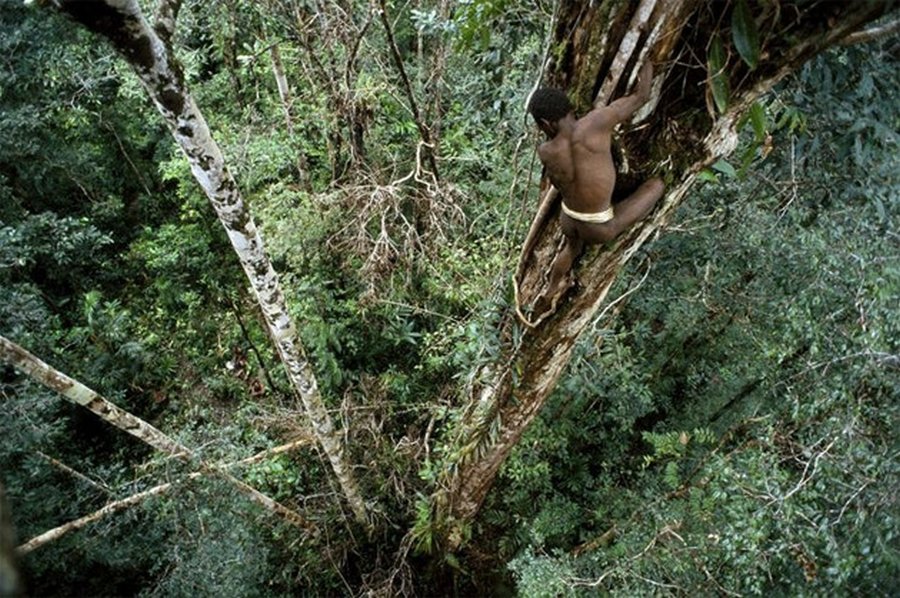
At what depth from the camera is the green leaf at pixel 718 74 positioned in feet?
7.31

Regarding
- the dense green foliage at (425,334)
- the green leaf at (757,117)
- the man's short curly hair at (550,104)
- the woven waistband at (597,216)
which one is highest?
the man's short curly hair at (550,104)

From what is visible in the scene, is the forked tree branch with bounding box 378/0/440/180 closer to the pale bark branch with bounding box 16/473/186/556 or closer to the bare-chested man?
the bare-chested man

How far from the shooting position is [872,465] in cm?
306

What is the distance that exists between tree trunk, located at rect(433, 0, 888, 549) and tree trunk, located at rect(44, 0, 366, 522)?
1601mm

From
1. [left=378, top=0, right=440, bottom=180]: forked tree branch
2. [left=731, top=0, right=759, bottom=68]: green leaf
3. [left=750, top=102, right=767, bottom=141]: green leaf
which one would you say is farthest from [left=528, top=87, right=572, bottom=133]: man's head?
[left=378, top=0, right=440, bottom=180]: forked tree branch

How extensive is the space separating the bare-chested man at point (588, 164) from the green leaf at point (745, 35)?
368 millimetres

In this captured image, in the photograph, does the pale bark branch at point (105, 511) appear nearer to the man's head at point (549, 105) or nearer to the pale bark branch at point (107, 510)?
the pale bark branch at point (107, 510)

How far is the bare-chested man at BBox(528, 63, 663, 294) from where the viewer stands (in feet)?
7.96

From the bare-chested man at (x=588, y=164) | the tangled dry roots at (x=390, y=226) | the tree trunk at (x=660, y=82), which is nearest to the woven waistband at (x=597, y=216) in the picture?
the bare-chested man at (x=588, y=164)

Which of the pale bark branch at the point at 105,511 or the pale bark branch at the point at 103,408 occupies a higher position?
the pale bark branch at the point at 103,408

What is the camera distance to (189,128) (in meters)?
2.86

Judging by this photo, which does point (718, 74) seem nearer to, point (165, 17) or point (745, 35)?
point (745, 35)

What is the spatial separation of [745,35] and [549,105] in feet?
2.53

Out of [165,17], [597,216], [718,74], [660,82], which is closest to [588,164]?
[597,216]
